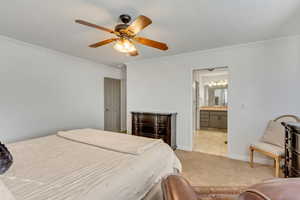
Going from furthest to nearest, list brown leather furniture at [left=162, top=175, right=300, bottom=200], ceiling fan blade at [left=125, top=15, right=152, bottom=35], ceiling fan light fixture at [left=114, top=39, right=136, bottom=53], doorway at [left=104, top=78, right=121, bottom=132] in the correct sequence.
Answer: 1. doorway at [left=104, top=78, right=121, bottom=132]
2. ceiling fan light fixture at [left=114, top=39, right=136, bottom=53]
3. ceiling fan blade at [left=125, top=15, right=152, bottom=35]
4. brown leather furniture at [left=162, top=175, right=300, bottom=200]

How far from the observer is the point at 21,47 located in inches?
109

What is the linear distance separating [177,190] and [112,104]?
14.6 feet

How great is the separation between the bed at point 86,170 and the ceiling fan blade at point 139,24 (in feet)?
4.58

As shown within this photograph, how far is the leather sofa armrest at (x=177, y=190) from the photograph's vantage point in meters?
0.78

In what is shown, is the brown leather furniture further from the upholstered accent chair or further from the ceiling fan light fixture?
the upholstered accent chair

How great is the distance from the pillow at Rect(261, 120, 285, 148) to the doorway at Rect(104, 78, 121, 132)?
13.8 feet

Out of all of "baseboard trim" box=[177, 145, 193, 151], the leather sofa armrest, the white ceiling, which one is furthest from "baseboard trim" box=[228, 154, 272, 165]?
the leather sofa armrest

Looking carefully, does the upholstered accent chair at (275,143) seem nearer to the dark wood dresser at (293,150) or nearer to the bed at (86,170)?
the dark wood dresser at (293,150)

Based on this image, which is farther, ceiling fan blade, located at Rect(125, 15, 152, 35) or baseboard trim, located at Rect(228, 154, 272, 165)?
baseboard trim, located at Rect(228, 154, 272, 165)

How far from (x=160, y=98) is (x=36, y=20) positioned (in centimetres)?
289

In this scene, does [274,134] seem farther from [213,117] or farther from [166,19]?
[213,117]

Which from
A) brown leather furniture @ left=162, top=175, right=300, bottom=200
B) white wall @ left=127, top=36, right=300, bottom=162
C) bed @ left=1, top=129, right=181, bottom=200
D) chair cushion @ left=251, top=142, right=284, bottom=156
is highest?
white wall @ left=127, top=36, right=300, bottom=162

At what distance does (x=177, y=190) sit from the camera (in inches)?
32.5

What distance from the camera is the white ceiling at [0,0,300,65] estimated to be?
167 centimetres
